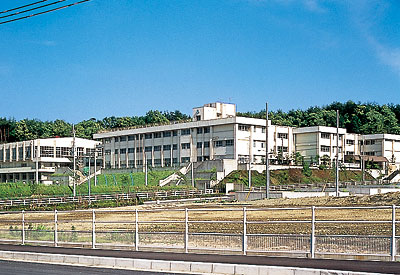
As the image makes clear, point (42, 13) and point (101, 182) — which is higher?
point (42, 13)

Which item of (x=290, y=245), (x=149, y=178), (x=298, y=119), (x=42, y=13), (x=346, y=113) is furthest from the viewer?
(x=346, y=113)

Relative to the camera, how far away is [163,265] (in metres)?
17.9

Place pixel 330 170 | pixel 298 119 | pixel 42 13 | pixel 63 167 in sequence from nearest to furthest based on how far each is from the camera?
pixel 42 13 → pixel 330 170 → pixel 63 167 → pixel 298 119

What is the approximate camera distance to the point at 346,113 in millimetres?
168000

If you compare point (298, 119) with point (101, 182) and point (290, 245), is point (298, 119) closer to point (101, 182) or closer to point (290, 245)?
point (101, 182)

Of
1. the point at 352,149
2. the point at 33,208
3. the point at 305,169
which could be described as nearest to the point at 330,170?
the point at 305,169

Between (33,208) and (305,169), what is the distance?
57309 millimetres

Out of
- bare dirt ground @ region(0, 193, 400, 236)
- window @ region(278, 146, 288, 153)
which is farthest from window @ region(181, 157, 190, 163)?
bare dirt ground @ region(0, 193, 400, 236)

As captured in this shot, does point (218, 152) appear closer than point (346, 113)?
Yes

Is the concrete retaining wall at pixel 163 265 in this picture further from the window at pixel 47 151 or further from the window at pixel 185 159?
the window at pixel 47 151

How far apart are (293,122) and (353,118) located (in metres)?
15.9

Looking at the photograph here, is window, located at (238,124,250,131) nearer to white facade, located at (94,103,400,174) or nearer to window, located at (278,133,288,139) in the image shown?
white facade, located at (94,103,400,174)

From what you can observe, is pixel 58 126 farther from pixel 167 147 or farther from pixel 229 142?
pixel 229 142

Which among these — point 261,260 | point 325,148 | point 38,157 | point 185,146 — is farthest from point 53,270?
point 38,157
